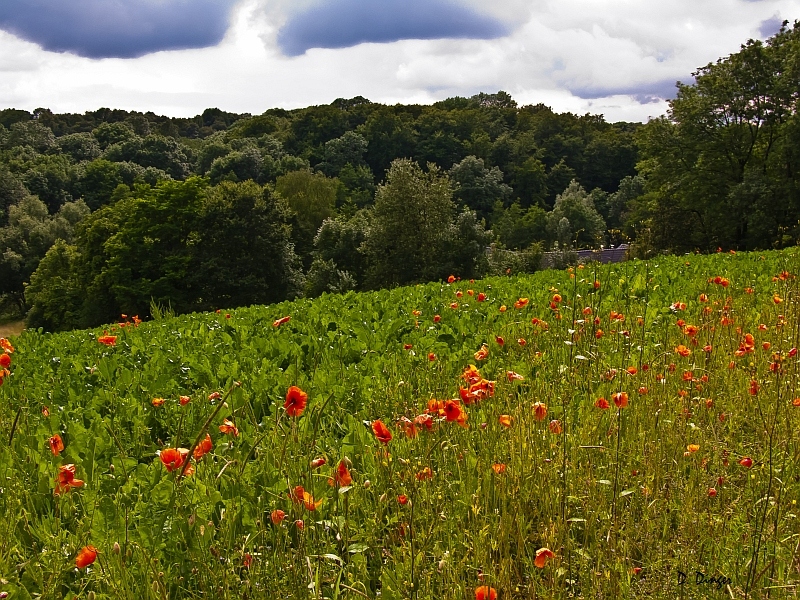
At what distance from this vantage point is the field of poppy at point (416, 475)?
225 centimetres

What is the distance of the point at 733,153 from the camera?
3312 cm

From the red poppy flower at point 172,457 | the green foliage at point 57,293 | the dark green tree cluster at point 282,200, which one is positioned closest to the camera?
the red poppy flower at point 172,457

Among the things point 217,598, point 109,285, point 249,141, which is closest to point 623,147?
point 249,141

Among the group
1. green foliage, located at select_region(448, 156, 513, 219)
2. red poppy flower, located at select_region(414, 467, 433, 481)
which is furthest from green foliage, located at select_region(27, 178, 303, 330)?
green foliage, located at select_region(448, 156, 513, 219)

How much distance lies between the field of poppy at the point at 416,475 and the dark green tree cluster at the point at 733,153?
29756mm

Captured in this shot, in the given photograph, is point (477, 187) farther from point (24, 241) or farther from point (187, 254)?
point (24, 241)

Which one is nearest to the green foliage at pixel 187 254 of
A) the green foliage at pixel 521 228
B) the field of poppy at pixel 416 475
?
the field of poppy at pixel 416 475

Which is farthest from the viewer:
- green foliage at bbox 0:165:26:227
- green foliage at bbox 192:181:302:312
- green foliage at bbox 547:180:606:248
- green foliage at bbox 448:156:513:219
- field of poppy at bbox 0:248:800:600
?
green foliage at bbox 448:156:513:219

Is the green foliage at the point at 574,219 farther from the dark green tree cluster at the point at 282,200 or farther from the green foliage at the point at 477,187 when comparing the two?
the green foliage at the point at 477,187

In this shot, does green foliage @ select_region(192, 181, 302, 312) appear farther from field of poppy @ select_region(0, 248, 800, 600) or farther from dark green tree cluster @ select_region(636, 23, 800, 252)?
field of poppy @ select_region(0, 248, 800, 600)

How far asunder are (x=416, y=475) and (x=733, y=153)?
36.3 metres

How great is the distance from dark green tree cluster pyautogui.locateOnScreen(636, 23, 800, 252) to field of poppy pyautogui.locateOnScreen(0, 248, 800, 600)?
1171 inches

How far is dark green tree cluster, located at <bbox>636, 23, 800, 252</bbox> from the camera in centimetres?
3030

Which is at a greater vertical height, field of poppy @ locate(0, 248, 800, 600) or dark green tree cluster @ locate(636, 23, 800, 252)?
dark green tree cluster @ locate(636, 23, 800, 252)
